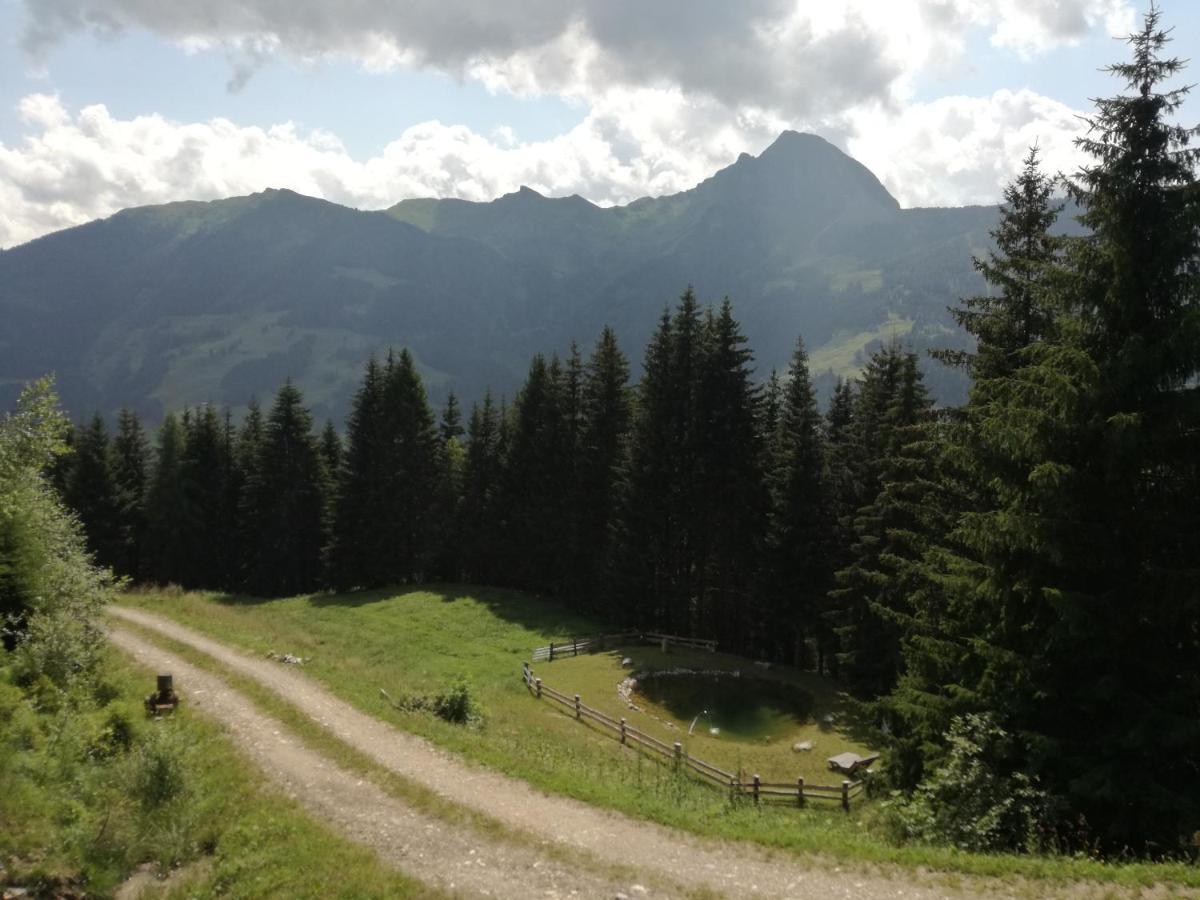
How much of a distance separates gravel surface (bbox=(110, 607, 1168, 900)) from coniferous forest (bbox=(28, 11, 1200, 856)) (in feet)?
10.3

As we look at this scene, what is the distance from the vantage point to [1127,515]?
13289mm

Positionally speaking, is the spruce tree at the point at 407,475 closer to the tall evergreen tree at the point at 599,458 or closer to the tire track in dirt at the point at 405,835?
the tall evergreen tree at the point at 599,458

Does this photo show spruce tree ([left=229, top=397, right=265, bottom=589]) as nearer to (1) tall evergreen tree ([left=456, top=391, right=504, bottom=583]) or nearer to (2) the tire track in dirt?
(1) tall evergreen tree ([left=456, top=391, right=504, bottom=583])

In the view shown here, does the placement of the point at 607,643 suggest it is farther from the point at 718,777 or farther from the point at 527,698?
the point at 718,777

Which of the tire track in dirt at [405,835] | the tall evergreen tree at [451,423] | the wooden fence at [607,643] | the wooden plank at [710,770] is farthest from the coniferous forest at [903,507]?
the tall evergreen tree at [451,423]

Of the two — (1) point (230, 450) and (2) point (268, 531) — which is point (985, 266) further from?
(1) point (230, 450)

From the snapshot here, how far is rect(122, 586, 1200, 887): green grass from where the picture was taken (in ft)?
41.9

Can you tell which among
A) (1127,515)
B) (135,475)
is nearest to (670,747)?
(1127,515)

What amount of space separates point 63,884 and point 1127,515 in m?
20.2

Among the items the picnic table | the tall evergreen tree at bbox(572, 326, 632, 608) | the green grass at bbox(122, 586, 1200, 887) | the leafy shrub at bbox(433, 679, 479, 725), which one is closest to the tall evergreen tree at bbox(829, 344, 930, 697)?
the picnic table

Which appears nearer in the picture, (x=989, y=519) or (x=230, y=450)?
(x=989, y=519)

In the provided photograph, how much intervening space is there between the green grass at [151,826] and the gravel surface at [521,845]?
0.88 metres

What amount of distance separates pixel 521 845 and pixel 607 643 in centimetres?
3080

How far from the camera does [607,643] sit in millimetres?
43594
